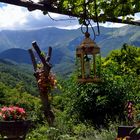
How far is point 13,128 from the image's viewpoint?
7.94 meters

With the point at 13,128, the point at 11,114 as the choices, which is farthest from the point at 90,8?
the point at 11,114

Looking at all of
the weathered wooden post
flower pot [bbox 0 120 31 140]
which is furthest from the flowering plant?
the weathered wooden post

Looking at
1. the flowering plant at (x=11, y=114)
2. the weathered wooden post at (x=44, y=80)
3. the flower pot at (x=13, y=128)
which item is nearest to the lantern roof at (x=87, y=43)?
the flower pot at (x=13, y=128)

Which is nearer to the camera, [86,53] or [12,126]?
[86,53]

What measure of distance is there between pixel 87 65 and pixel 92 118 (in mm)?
6869

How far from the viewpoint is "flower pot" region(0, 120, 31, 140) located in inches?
312

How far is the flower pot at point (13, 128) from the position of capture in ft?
26.0

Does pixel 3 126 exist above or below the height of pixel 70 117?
above

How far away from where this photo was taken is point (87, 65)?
4.92m

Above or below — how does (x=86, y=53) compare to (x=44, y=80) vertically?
above

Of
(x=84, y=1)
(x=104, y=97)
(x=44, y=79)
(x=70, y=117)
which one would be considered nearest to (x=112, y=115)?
(x=104, y=97)

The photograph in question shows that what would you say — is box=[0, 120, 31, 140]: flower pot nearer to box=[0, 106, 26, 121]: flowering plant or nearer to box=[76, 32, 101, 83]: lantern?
box=[0, 106, 26, 121]: flowering plant

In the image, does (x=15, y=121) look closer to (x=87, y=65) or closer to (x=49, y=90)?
(x=87, y=65)

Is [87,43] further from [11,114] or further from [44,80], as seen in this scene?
[44,80]
